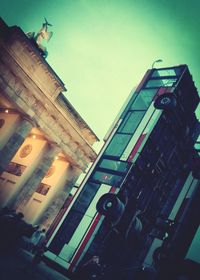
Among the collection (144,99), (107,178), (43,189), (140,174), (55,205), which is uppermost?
(144,99)

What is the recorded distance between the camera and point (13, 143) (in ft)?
62.8

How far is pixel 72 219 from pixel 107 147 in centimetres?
557

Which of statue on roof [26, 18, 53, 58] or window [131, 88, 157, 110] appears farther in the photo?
statue on roof [26, 18, 53, 58]

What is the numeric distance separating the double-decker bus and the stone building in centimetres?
521

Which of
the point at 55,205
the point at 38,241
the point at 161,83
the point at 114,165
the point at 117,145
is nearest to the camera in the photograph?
the point at 38,241

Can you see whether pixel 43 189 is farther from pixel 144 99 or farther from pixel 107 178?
pixel 144 99

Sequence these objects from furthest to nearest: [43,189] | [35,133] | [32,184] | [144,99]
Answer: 1. [43,189]
2. [35,133]
3. [32,184]
4. [144,99]

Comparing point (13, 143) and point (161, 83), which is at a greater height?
point (161, 83)

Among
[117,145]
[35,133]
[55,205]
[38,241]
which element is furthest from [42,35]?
[38,241]

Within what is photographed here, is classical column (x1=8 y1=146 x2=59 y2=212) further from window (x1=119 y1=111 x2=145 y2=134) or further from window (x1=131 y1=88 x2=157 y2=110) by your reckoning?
Answer: window (x1=131 y1=88 x2=157 y2=110)

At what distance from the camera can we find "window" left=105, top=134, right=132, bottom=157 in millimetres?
17725

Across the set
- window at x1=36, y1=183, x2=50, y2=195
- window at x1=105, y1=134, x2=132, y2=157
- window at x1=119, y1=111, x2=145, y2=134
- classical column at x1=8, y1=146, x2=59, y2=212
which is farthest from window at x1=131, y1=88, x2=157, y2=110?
window at x1=36, y1=183, x2=50, y2=195

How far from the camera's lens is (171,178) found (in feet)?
65.2

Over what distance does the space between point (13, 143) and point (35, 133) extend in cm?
395
